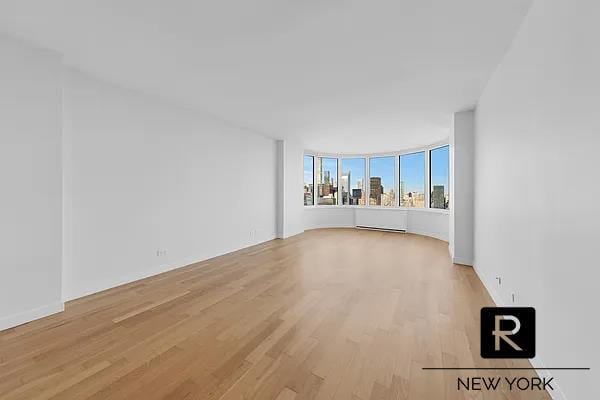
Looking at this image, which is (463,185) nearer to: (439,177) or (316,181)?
(439,177)

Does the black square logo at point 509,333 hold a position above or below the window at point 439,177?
below

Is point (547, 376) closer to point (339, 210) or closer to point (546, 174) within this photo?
point (546, 174)

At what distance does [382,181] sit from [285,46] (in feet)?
24.2

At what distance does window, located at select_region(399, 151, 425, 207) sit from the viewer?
26.6 ft

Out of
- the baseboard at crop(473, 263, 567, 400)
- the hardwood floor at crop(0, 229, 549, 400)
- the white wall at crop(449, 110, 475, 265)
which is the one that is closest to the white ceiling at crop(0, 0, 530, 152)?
the white wall at crop(449, 110, 475, 265)

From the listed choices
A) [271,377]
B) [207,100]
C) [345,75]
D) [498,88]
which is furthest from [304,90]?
[271,377]

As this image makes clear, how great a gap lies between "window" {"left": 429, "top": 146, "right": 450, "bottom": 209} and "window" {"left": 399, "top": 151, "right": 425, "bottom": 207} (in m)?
0.28

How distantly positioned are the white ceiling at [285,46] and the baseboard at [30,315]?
267cm

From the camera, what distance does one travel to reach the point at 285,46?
2.57 meters

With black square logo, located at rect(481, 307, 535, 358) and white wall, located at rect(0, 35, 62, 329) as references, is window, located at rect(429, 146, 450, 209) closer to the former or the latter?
black square logo, located at rect(481, 307, 535, 358)

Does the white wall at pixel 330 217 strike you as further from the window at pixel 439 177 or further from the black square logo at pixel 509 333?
→ the black square logo at pixel 509 333

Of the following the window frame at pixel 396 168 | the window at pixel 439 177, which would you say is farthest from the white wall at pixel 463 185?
the window at pixel 439 177

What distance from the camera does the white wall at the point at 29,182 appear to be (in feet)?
8.04

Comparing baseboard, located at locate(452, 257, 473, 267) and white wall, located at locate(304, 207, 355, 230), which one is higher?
white wall, located at locate(304, 207, 355, 230)
